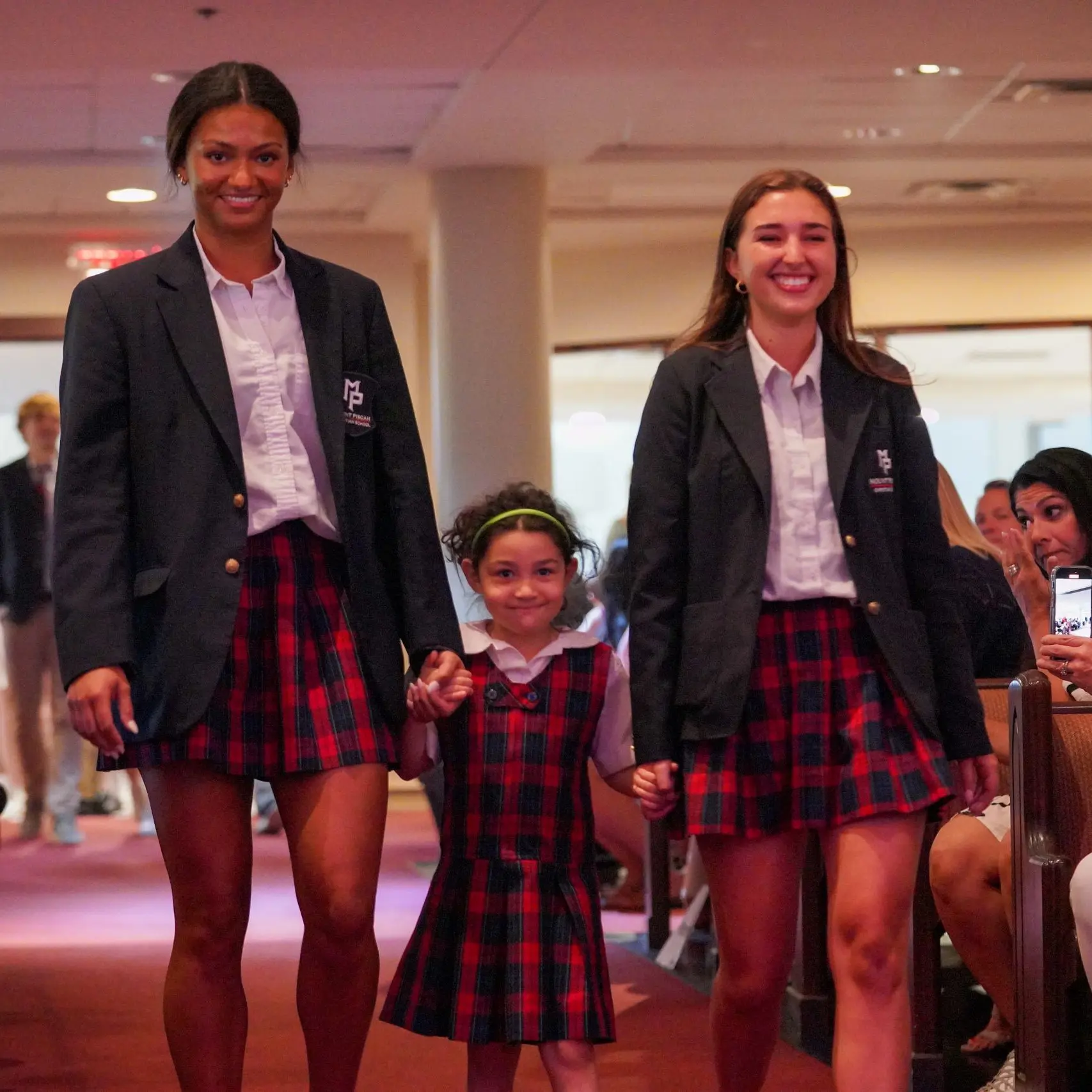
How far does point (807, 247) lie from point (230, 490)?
0.87 metres

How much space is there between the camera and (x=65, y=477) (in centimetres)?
216

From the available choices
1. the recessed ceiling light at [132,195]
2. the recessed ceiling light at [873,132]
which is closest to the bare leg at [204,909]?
the recessed ceiling light at [873,132]

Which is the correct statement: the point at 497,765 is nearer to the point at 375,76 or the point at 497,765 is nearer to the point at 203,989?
the point at 203,989

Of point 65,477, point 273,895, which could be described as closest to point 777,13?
point 273,895

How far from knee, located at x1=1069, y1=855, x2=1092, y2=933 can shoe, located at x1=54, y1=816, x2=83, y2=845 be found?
5730 millimetres

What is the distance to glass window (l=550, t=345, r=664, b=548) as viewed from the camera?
10.3 meters

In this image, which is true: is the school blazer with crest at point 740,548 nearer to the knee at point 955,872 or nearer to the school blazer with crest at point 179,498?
the school blazer with crest at point 179,498

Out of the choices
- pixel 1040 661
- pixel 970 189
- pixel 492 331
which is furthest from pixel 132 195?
pixel 1040 661

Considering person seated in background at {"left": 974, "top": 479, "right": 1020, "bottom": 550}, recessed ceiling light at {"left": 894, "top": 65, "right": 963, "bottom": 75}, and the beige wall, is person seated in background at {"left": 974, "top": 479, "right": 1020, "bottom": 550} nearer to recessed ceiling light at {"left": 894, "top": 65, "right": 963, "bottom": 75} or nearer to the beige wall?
recessed ceiling light at {"left": 894, "top": 65, "right": 963, "bottom": 75}

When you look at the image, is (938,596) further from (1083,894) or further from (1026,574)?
(1026,574)

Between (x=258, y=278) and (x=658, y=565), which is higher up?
(x=258, y=278)

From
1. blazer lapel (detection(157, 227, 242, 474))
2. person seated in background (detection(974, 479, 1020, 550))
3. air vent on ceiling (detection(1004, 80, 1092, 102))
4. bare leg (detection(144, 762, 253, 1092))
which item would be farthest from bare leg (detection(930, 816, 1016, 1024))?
air vent on ceiling (detection(1004, 80, 1092, 102))

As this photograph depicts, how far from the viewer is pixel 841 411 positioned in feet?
7.90

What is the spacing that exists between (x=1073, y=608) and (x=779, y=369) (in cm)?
76
